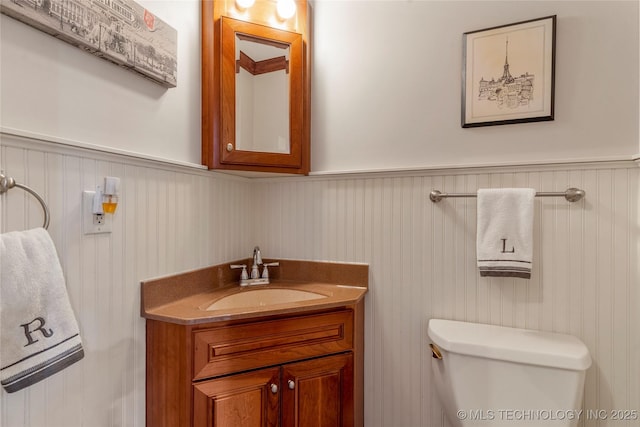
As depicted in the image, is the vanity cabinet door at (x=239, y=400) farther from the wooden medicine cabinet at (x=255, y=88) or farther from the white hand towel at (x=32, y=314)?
the wooden medicine cabinet at (x=255, y=88)

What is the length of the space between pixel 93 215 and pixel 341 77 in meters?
1.17

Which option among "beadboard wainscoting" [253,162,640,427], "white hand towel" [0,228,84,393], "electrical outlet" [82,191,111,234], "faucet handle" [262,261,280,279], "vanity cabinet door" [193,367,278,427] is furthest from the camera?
"faucet handle" [262,261,280,279]

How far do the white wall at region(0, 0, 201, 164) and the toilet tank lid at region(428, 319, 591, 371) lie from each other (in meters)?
1.24

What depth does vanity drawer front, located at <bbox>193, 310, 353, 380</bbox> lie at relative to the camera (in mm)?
1039

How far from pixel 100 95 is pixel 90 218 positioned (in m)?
0.38

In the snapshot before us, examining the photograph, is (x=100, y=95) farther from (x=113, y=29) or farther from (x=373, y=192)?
(x=373, y=192)

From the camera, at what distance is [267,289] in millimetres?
1499

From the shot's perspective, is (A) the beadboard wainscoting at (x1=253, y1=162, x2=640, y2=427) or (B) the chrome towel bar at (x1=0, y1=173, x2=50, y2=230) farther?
(A) the beadboard wainscoting at (x1=253, y1=162, x2=640, y2=427)

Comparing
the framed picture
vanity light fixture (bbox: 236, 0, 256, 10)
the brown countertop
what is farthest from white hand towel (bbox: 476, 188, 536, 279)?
vanity light fixture (bbox: 236, 0, 256, 10)

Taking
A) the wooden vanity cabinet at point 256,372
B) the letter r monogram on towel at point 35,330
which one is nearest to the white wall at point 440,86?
the wooden vanity cabinet at point 256,372

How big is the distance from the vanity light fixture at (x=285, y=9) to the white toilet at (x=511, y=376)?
1.51 metres

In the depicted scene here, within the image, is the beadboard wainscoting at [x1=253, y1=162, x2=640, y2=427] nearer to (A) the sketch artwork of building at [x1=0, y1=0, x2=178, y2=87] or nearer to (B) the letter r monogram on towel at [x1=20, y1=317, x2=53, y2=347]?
(A) the sketch artwork of building at [x1=0, y1=0, x2=178, y2=87]

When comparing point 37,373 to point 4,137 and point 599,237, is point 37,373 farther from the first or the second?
point 599,237

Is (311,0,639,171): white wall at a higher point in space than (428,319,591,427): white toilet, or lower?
higher
